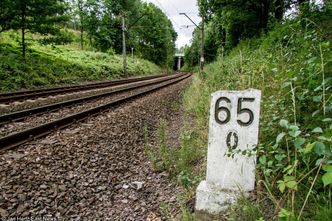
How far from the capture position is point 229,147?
2258mm

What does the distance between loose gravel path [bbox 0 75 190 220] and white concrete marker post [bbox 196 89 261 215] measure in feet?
2.72

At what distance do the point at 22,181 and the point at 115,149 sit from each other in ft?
5.82

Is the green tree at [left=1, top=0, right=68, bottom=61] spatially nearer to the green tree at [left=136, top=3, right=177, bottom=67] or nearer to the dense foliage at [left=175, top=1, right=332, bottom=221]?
the dense foliage at [left=175, top=1, right=332, bottom=221]

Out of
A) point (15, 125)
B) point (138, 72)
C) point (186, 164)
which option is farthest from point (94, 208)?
point (138, 72)

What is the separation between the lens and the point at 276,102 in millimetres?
2816

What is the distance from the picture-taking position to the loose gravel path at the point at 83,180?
2.93 meters

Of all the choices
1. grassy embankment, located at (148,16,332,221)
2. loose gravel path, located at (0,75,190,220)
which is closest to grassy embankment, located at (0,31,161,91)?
loose gravel path, located at (0,75,190,220)

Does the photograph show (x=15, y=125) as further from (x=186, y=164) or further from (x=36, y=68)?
(x=36, y=68)

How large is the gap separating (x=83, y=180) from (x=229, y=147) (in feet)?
7.51

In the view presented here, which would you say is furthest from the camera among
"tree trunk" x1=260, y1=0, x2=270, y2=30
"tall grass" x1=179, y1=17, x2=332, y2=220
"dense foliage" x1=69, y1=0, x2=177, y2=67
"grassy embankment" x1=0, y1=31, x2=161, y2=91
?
"dense foliage" x1=69, y1=0, x2=177, y2=67

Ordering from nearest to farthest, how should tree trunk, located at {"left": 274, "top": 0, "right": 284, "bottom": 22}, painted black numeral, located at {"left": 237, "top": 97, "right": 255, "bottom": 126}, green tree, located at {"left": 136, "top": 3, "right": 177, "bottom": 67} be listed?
painted black numeral, located at {"left": 237, "top": 97, "right": 255, "bottom": 126}, tree trunk, located at {"left": 274, "top": 0, "right": 284, "bottom": 22}, green tree, located at {"left": 136, "top": 3, "right": 177, "bottom": 67}

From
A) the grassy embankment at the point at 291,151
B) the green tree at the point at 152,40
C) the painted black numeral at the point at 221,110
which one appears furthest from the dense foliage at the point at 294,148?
the green tree at the point at 152,40

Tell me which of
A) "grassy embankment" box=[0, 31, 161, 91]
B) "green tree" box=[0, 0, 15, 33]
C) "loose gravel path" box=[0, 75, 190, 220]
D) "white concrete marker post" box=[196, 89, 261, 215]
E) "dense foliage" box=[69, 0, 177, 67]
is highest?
"dense foliage" box=[69, 0, 177, 67]

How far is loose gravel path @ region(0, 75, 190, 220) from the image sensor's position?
293 cm
